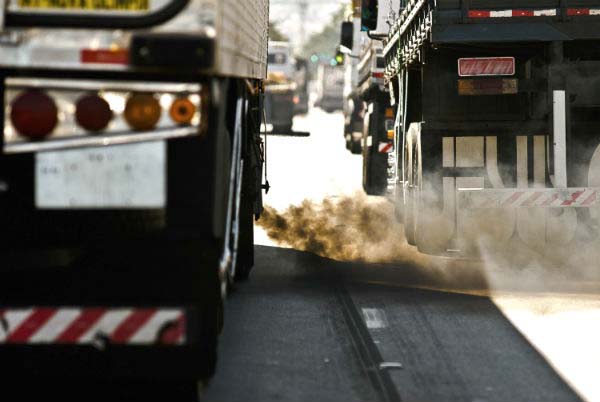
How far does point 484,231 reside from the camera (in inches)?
469

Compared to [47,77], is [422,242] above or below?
below

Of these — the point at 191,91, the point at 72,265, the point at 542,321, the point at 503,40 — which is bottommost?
the point at 542,321

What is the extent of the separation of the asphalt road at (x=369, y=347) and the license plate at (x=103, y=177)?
1857mm

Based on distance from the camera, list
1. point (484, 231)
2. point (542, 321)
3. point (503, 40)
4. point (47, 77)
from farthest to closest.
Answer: point (484, 231) < point (503, 40) < point (542, 321) < point (47, 77)

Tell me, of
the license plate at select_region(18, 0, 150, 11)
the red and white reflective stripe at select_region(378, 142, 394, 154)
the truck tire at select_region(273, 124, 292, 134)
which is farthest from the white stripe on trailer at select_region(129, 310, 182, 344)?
the truck tire at select_region(273, 124, 292, 134)

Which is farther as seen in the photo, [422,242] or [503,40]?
[422,242]

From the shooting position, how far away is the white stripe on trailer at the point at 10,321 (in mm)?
5520

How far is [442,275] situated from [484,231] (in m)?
0.53

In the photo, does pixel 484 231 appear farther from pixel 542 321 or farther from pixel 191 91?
pixel 191 91

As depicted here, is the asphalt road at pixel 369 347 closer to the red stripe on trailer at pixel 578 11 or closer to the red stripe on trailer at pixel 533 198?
the red stripe on trailer at pixel 533 198

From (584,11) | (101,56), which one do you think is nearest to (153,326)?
(101,56)

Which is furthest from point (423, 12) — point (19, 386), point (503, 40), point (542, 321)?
point (19, 386)

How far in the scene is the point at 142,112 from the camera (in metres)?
5.41

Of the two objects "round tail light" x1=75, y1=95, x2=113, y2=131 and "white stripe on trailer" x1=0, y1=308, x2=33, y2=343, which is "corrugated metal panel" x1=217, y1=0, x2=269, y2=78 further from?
"white stripe on trailer" x1=0, y1=308, x2=33, y2=343
